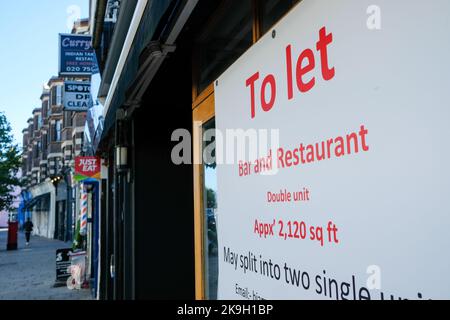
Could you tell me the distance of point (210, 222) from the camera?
339 cm

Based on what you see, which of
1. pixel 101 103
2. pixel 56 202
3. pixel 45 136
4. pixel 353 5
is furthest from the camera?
pixel 45 136

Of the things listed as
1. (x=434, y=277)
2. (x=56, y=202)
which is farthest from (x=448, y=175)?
(x=56, y=202)

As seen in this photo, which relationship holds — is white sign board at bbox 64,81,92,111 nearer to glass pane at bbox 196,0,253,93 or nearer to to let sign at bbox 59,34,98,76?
to let sign at bbox 59,34,98,76

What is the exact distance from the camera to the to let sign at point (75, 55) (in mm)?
10703

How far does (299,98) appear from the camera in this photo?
171 centimetres

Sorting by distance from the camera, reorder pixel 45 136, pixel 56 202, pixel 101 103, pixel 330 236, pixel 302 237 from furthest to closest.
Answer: pixel 45 136 → pixel 56 202 → pixel 101 103 → pixel 302 237 → pixel 330 236

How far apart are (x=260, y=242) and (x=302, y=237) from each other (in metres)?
0.44

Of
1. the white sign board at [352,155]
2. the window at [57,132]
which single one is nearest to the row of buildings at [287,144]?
the white sign board at [352,155]

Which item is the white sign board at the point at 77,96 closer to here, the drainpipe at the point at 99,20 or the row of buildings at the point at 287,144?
the drainpipe at the point at 99,20

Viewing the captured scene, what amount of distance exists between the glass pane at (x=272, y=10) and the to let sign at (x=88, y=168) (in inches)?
268

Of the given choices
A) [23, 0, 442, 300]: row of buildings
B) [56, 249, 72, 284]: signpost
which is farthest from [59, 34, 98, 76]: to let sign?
[23, 0, 442, 300]: row of buildings

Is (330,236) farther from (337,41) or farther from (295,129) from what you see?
(337,41)

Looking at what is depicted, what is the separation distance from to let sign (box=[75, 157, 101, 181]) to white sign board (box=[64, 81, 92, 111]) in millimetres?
3961

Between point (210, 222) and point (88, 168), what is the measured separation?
5.83 m
